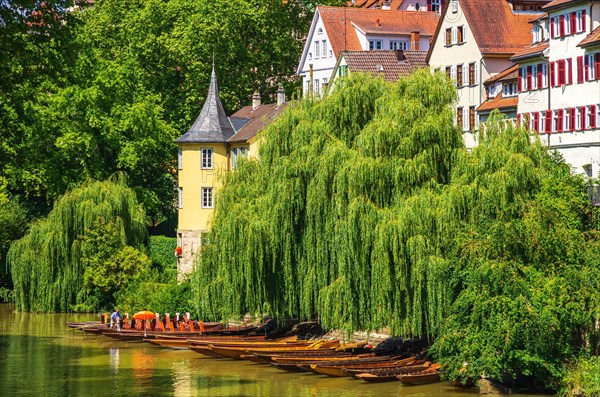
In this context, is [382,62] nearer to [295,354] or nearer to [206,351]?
[206,351]

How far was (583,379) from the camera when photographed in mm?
35281

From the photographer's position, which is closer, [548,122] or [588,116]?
[588,116]

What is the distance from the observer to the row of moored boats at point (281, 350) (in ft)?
131

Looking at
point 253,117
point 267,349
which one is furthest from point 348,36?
point 267,349

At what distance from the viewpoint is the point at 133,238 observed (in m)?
65.2

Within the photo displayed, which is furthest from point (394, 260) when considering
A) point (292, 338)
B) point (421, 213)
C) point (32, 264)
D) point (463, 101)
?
point (32, 264)

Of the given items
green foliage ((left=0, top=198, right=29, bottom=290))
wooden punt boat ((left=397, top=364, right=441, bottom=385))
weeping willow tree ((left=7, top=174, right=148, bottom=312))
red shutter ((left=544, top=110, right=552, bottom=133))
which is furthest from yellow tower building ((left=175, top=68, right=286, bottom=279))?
wooden punt boat ((left=397, top=364, right=441, bottom=385))

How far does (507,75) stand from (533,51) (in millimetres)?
4369

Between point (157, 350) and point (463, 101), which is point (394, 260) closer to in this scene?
point (157, 350)

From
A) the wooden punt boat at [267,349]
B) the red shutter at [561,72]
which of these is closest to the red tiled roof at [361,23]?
the red shutter at [561,72]

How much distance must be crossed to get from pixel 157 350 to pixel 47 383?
9.21 m

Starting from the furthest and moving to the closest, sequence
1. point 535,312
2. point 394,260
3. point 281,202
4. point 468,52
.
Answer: point 468,52 < point 281,202 < point 394,260 < point 535,312

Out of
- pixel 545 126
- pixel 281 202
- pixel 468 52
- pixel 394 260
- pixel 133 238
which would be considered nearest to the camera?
pixel 394 260

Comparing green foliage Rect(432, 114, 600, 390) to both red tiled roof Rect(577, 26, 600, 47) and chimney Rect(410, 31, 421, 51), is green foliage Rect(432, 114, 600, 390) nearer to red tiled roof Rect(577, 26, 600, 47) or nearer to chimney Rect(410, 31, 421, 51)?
red tiled roof Rect(577, 26, 600, 47)
